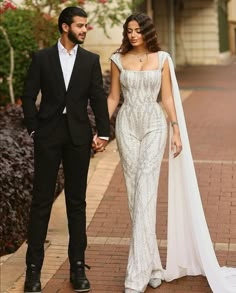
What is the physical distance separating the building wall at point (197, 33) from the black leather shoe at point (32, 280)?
70.7 ft

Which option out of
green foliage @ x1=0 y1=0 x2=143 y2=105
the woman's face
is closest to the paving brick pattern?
the woman's face

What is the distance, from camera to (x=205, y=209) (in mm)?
8023

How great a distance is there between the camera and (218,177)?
9.20 meters

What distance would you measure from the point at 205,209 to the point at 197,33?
65.0 ft

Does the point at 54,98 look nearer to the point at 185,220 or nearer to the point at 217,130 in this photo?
the point at 185,220

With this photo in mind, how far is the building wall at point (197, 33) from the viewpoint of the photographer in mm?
26984

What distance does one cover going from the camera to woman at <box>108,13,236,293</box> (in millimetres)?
5723

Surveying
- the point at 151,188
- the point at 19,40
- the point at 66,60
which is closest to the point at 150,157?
A: the point at 151,188

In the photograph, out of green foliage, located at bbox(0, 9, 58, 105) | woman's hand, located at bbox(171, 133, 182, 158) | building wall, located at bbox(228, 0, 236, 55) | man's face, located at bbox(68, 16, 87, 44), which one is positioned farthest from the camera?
building wall, located at bbox(228, 0, 236, 55)

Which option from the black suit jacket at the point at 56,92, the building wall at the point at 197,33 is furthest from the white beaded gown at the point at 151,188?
the building wall at the point at 197,33

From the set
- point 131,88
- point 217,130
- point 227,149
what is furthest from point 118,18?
point 131,88

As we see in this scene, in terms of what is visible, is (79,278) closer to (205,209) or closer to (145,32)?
(145,32)

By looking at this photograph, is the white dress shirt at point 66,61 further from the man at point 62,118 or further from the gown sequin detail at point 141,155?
the gown sequin detail at point 141,155

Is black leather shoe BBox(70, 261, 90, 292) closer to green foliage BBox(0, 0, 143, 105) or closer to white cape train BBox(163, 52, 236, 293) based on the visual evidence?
white cape train BBox(163, 52, 236, 293)
